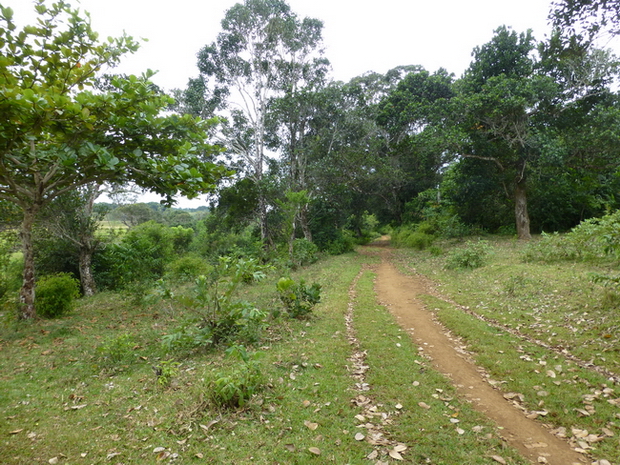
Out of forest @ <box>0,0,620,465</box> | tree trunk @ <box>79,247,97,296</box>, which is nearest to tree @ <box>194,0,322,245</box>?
forest @ <box>0,0,620,465</box>

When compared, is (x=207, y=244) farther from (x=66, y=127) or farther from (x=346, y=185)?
(x=66, y=127)

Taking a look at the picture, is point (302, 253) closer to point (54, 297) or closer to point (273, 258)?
point (273, 258)

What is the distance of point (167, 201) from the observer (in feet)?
16.2

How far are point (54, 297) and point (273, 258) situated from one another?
9.84m

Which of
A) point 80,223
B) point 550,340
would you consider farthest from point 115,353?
point 80,223

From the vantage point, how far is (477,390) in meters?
4.81

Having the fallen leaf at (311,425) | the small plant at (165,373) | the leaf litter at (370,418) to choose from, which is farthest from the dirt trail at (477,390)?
the small plant at (165,373)

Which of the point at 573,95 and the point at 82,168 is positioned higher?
the point at 573,95

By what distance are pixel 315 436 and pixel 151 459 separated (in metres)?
1.77

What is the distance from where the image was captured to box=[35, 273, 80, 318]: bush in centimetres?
866

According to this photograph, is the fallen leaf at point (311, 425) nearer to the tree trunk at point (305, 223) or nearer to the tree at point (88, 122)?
the tree at point (88, 122)

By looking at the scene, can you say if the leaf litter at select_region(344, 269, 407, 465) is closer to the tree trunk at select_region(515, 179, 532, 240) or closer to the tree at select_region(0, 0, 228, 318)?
the tree at select_region(0, 0, 228, 318)

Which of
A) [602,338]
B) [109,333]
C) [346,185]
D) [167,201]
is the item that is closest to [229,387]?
[167,201]

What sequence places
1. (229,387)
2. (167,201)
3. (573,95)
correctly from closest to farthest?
(229,387), (167,201), (573,95)
